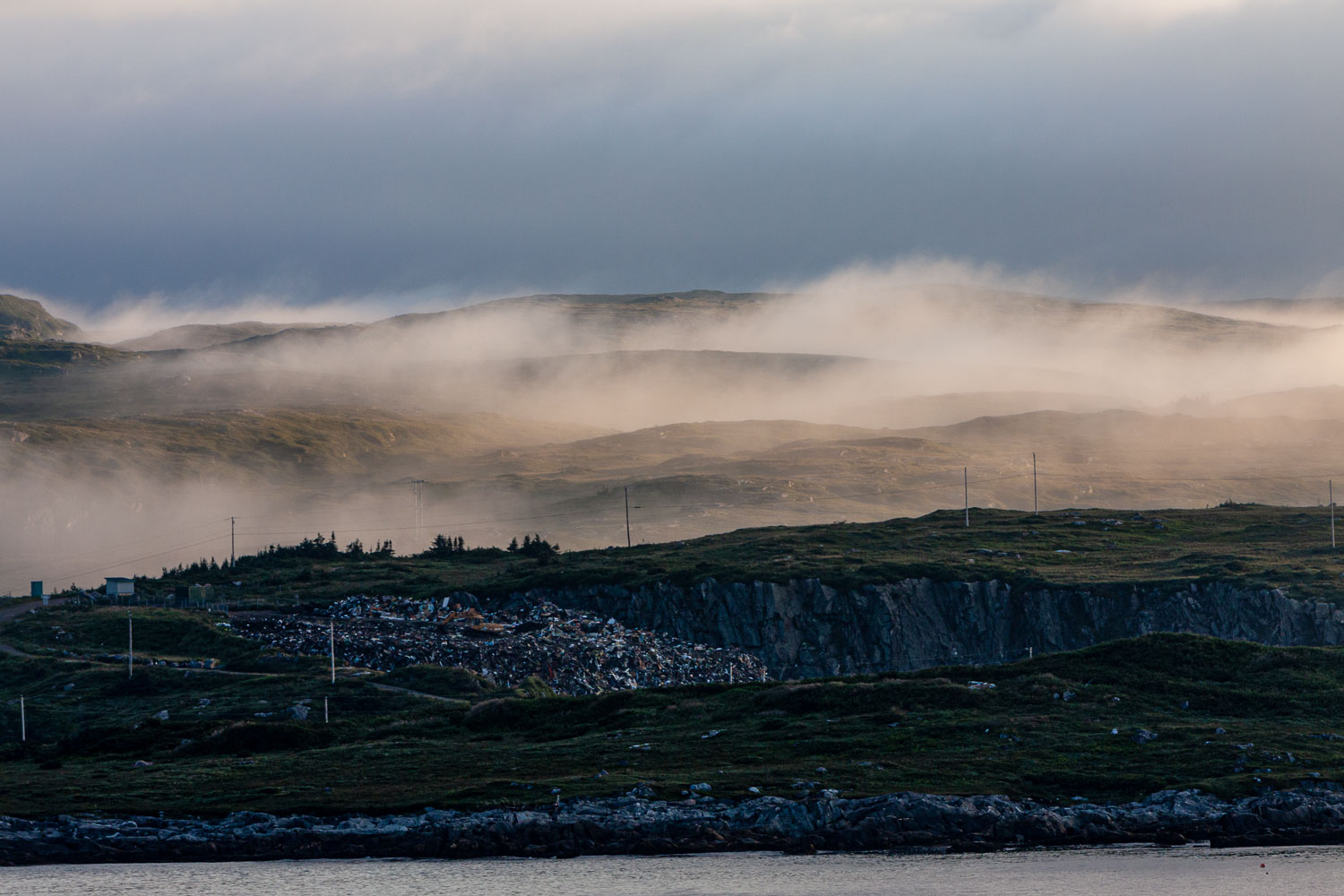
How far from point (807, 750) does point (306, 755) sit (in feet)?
95.2

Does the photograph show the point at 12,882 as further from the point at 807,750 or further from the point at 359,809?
the point at 807,750

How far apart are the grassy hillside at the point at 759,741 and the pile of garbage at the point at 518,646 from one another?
56.6 ft

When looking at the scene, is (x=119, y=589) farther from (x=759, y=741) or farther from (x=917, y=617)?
(x=759, y=741)

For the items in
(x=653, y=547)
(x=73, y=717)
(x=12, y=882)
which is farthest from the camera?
(x=653, y=547)

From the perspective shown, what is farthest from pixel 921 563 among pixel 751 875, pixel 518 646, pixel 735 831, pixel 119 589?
pixel 751 875

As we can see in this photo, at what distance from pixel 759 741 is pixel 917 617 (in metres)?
64.7

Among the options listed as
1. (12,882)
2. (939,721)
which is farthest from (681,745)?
(12,882)

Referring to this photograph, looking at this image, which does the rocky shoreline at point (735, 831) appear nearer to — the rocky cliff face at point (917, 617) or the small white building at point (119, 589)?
the rocky cliff face at point (917, 617)

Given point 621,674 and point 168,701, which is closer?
point 168,701

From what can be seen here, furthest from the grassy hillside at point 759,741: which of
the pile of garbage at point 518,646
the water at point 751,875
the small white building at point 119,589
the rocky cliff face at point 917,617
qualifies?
the small white building at point 119,589

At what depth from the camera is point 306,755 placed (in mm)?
90125

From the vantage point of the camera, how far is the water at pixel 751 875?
61.0m

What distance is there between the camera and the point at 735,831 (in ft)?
228

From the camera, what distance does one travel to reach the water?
6097 centimetres
